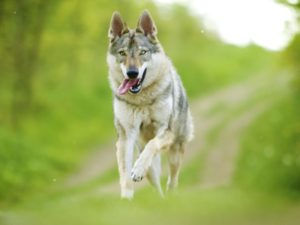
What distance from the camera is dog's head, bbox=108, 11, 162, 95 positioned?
26.6 feet

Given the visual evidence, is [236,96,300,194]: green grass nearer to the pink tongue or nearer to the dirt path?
the dirt path

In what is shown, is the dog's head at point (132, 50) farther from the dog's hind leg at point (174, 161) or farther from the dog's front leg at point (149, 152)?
the dog's hind leg at point (174, 161)

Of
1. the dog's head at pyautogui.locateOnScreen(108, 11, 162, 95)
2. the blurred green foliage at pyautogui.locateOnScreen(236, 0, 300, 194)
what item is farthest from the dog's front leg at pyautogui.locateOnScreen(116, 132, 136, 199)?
the blurred green foliage at pyautogui.locateOnScreen(236, 0, 300, 194)

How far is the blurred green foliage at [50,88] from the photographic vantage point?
64.4 ft

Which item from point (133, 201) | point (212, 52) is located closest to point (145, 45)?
point (133, 201)

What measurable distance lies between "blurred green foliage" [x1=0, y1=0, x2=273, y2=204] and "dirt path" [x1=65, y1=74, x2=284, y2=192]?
0.62 meters

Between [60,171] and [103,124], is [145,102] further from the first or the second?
[103,124]

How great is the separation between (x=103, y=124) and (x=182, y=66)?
22.1 feet

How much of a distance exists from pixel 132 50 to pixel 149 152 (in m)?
1.03

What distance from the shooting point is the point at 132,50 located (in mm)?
8172

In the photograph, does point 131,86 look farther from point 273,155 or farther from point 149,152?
point 273,155

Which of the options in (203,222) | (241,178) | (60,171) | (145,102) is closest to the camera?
(203,222)

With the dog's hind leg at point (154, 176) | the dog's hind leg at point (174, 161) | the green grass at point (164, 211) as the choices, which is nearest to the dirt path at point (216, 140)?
the dog's hind leg at point (174, 161)

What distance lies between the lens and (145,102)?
337 inches
